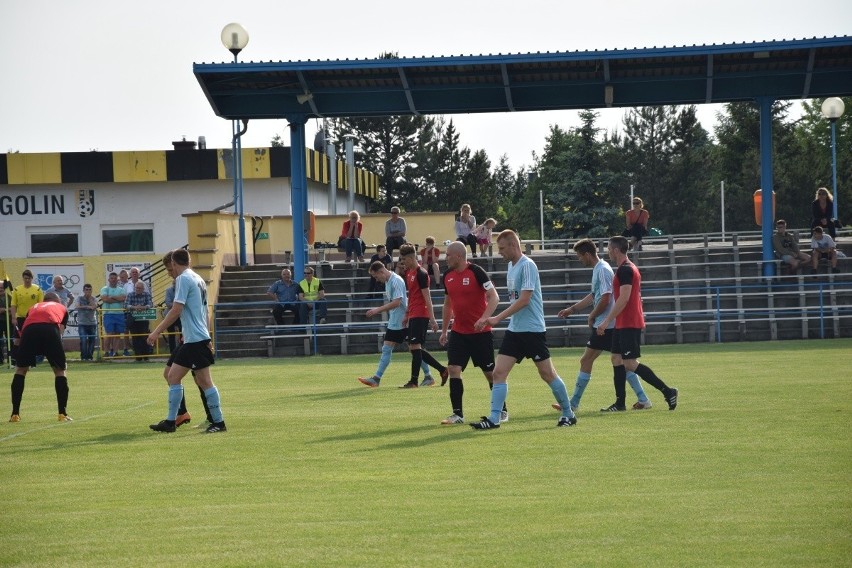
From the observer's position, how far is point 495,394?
12.6 meters

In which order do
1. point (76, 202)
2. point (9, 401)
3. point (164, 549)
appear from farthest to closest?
point (76, 202) < point (9, 401) < point (164, 549)

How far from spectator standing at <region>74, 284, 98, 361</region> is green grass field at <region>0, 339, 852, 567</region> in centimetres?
1343

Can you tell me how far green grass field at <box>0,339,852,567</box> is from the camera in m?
6.86

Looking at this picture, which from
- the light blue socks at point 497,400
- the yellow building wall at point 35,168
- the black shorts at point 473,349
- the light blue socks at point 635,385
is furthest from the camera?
the yellow building wall at point 35,168

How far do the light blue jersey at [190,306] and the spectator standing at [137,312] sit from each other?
17.0 metres

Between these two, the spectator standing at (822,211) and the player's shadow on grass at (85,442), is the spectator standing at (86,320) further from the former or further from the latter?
the spectator standing at (822,211)

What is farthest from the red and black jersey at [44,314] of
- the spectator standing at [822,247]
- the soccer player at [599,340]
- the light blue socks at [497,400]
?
the spectator standing at [822,247]

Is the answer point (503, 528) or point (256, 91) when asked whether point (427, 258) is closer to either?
point (256, 91)

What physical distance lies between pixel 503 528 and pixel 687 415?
6.60 metres

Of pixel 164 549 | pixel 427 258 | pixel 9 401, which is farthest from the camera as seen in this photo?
pixel 427 258

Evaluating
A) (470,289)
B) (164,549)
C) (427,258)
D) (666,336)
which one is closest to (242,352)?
(427,258)

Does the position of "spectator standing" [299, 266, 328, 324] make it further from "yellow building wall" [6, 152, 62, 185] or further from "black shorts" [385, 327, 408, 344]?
"yellow building wall" [6, 152, 62, 185]

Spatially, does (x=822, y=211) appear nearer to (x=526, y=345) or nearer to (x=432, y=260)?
(x=432, y=260)

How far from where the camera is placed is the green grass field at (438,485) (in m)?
6.86
